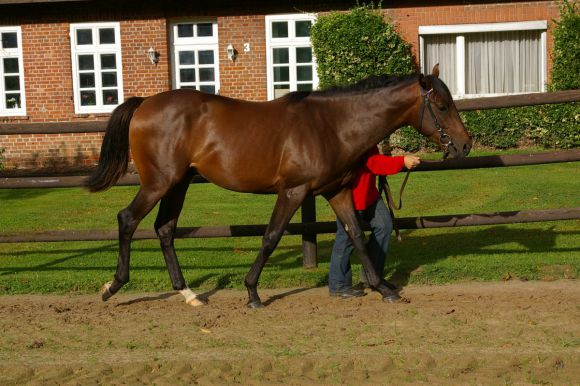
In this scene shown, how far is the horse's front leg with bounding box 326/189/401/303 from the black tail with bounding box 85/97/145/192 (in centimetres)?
189

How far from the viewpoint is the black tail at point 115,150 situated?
7645 mm

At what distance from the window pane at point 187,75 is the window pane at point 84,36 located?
2.10m

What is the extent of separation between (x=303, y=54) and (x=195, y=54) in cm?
235

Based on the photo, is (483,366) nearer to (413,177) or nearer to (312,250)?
(312,250)

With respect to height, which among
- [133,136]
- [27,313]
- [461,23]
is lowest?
[27,313]

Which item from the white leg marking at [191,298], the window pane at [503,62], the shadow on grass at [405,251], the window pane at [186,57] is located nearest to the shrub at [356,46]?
the window pane at [503,62]

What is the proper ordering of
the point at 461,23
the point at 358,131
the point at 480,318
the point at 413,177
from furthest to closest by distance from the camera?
the point at 461,23 < the point at 413,177 < the point at 358,131 < the point at 480,318

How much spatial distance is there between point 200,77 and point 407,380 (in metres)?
14.5

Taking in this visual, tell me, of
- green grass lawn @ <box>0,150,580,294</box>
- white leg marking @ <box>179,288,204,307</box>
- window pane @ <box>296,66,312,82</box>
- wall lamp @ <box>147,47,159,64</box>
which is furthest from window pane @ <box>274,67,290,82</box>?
white leg marking @ <box>179,288,204,307</box>

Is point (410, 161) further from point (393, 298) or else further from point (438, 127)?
point (393, 298)

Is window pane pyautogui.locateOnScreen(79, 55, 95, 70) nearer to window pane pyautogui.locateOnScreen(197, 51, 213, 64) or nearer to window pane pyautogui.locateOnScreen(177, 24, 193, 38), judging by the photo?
window pane pyautogui.locateOnScreen(177, 24, 193, 38)

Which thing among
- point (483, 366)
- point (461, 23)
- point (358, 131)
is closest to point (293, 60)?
point (461, 23)

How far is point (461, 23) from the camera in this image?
18688 millimetres

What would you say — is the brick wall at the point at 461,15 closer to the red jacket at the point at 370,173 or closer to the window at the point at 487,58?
the window at the point at 487,58
